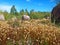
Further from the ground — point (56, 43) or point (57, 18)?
point (57, 18)

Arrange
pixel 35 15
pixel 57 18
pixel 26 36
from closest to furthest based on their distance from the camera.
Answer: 1. pixel 26 36
2. pixel 57 18
3. pixel 35 15

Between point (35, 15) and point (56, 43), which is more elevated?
point (35, 15)

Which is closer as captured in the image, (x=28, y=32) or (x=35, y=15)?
(x=28, y=32)

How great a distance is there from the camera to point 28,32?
7977 millimetres

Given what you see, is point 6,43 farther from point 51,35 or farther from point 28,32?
point 51,35

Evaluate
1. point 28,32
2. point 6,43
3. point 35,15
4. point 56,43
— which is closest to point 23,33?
point 28,32

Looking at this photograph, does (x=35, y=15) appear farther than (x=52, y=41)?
Yes

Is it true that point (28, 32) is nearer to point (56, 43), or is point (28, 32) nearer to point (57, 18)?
point (56, 43)

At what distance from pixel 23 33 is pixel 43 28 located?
77 centimetres

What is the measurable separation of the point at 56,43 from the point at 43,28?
2.70 feet

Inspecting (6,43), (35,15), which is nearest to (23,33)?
(6,43)

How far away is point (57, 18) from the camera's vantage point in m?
18.9

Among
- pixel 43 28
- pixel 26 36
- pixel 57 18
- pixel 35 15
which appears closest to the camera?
pixel 26 36

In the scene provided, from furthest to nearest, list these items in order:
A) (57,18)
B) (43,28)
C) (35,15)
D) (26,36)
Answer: (35,15) → (57,18) → (43,28) → (26,36)
